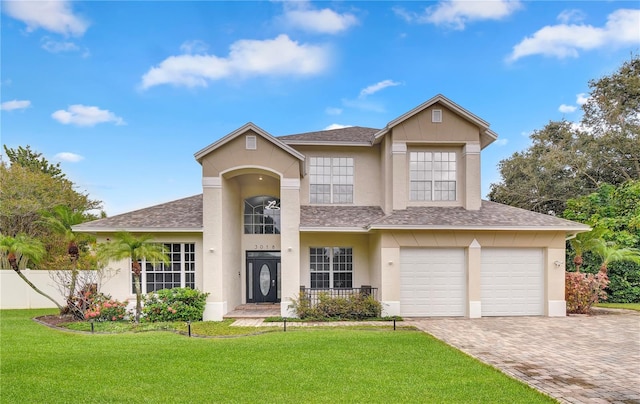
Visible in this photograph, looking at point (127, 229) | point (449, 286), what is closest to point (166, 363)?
point (127, 229)

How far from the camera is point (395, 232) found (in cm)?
1388

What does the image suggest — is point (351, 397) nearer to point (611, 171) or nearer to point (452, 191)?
point (452, 191)

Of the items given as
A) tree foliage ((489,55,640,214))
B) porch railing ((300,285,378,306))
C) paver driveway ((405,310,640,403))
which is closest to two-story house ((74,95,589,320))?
porch railing ((300,285,378,306))

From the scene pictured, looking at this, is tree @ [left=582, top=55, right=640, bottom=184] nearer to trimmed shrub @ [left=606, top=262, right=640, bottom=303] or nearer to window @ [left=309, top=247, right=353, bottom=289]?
trimmed shrub @ [left=606, top=262, right=640, bottom=303]

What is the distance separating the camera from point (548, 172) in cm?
2669

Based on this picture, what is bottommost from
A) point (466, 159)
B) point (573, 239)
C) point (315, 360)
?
point (315, 360)

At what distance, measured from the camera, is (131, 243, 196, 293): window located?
14547 mm

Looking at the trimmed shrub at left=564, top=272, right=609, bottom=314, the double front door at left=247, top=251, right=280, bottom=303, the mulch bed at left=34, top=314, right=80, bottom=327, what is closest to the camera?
the mulch bed at left=34, top=314, right=80, bottom=327

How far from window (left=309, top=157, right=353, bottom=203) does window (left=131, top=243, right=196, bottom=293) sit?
5584mm

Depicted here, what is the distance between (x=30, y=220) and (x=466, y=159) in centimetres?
2755

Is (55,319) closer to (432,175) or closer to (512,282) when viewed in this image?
(432,175)

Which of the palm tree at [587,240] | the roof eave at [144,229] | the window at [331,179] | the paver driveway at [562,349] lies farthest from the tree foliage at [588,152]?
the roof eave at [144,229]

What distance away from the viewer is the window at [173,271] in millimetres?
14547

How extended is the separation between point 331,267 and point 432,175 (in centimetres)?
570
